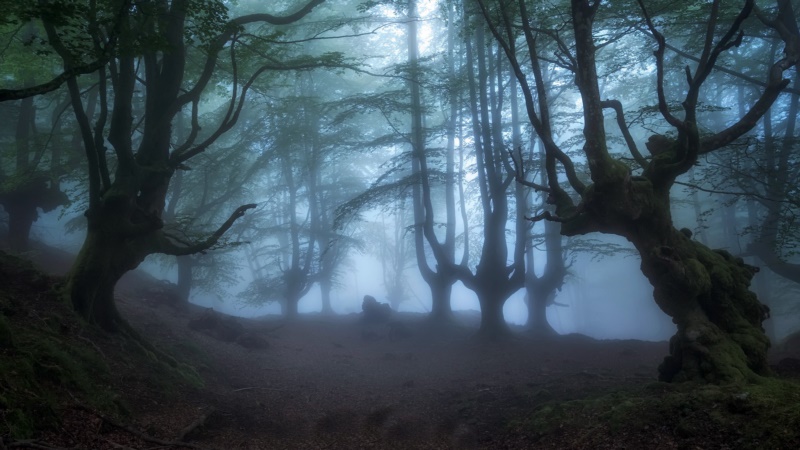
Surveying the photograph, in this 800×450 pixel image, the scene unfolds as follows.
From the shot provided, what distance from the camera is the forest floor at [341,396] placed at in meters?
4.73

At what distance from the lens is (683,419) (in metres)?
4.91

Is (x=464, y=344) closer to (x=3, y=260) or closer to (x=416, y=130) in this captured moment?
(x=416, y=130)

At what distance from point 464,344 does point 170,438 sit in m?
11.8

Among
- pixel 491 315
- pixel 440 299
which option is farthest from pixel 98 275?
pixel 440 299

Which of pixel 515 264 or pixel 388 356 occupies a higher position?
pixel 515 264

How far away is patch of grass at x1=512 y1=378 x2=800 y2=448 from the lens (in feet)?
13.8

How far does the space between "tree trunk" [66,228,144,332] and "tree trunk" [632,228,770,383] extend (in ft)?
→ 32.9

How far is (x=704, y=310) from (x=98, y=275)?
11352mm

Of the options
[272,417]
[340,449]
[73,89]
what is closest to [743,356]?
[340,449]

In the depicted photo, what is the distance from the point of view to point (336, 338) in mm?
19031

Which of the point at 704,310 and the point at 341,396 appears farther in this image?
the point at 341,396

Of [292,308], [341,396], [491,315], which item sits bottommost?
[341,396]

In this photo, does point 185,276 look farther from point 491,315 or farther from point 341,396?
point 491,315

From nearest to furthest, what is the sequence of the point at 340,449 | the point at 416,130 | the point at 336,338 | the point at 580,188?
the point at 340,449
the point at 580,188
the point at 416,130
the point at 336,338
